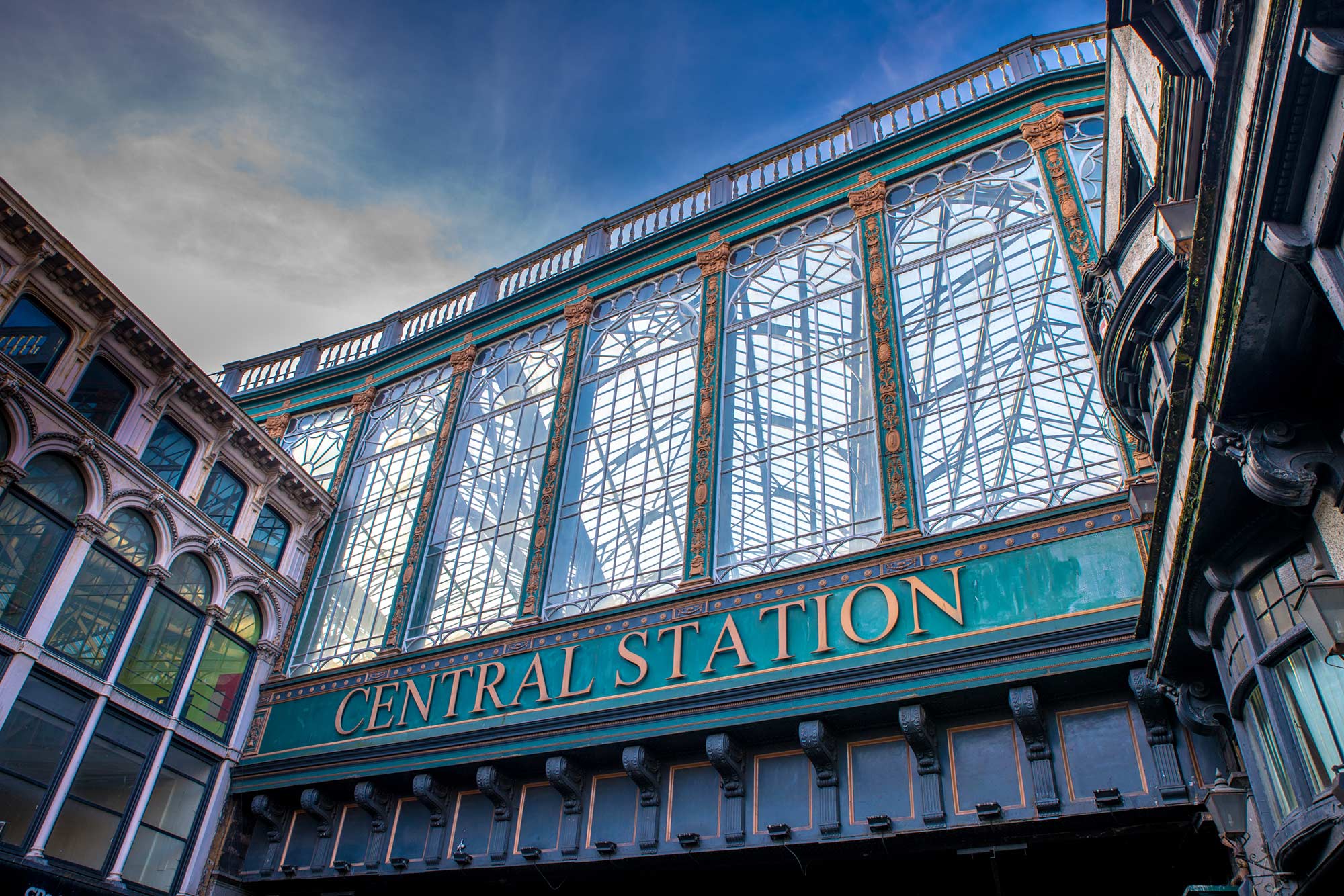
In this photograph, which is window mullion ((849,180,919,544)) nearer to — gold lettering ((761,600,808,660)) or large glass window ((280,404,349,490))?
gold lettering ((761,600,808,660))

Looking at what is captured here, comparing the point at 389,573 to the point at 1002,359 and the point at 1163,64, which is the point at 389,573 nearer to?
the point at 1002,359

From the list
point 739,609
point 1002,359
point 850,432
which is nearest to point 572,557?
point 739,609

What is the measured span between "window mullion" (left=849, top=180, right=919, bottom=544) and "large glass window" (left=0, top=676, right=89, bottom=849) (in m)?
13.0

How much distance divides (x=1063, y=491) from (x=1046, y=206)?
5.54 metres

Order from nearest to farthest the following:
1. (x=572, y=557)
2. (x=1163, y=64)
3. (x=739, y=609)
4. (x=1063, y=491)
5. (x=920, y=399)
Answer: (x=1163, y=64) → (x=1063, y=491) → (x=739, y=609) → (x=920, y=399) → (x=572, y=557)

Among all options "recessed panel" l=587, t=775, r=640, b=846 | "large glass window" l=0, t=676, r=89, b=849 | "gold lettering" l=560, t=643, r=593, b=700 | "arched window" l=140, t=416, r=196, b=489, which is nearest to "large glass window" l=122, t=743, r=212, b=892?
"large glass window" l=0, t=676, r=89, b=849

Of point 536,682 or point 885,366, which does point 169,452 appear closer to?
point 536,682

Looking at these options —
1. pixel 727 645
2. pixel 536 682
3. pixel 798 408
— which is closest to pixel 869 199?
pixel 798 408

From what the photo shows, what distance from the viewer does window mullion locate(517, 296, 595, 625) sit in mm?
16672

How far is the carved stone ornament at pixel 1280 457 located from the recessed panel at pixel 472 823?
11720 millimetres

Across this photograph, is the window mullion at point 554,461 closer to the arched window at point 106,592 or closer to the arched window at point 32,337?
the arched window at point 106,592

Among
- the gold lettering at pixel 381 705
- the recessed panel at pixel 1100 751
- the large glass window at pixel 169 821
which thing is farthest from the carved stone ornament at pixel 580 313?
the recessed panel at pixel 1100 751

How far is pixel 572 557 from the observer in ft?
55.7

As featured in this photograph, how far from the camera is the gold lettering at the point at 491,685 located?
15414mm
